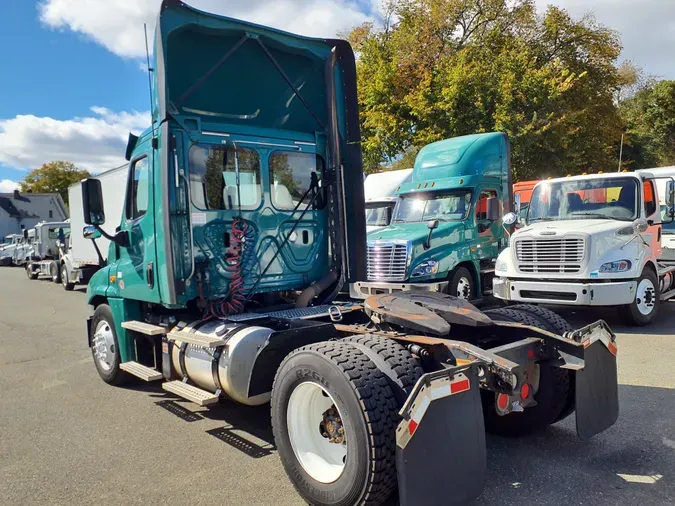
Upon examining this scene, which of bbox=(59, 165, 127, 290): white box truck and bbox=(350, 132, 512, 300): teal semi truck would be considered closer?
bbox=(350, 132, 512, 300): teal semi truck

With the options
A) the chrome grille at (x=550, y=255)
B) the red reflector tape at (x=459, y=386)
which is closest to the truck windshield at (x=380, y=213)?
the chrome grille at (x=550, y=255)

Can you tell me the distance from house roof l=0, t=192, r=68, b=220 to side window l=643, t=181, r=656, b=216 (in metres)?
39.2

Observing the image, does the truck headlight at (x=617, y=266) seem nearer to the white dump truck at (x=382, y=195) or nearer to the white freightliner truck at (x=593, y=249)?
the white freightliner truck at (x=593, y=249)

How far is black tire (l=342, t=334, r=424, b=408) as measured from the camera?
3109mm

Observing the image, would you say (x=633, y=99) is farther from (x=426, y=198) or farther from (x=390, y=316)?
(x=390, y=316)

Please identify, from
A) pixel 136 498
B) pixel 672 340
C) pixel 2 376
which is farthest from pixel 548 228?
pixel 2 376

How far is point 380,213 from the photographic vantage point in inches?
505

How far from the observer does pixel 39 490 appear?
3756 mm

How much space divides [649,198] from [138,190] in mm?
8020

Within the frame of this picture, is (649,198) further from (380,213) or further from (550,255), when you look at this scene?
(380,213)

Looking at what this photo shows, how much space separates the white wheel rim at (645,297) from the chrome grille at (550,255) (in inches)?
45.7

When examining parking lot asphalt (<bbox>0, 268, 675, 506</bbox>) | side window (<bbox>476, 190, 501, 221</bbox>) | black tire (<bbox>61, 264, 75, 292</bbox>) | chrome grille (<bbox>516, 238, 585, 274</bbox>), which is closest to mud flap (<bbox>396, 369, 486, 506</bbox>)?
parking lot asphalt (<bbox>0, 268, 675, 506</bbox>)

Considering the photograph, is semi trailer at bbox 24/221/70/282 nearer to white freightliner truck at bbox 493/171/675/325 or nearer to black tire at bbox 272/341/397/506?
white freightliner truck at bbox 493/171/675/325

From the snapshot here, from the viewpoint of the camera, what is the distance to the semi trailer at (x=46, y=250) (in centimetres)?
2070
